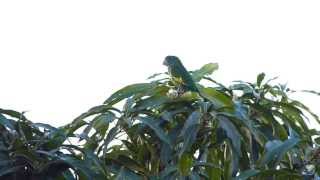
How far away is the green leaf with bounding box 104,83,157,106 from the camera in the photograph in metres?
0.97

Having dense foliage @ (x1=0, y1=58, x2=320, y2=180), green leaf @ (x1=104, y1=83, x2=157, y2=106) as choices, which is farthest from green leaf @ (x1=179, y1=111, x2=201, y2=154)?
green leaf @ (x1=104, y1=83, x2=157, y2=106)

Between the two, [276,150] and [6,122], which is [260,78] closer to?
[276,150]

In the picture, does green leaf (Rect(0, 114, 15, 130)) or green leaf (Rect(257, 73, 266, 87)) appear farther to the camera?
green leaf (Rect(257, 73, 266, 87))

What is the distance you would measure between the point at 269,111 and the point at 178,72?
0.55ft

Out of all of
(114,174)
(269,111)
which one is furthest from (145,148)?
(269,111)

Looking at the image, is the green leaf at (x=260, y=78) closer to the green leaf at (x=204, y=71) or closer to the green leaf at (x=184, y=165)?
the green leaf at (x=204, y=71)

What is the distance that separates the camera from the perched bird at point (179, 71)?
0.89m

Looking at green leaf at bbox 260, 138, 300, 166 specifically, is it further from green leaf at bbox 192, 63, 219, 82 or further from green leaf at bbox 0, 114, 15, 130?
green leaf at bbox 0, 114, 15, 130

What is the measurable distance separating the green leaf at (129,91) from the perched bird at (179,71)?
8cm

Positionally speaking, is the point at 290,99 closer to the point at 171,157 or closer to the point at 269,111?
the point at 269,111

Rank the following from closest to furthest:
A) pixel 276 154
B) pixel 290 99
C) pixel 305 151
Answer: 1. pixel 276 154
2. pixel 305 151
3. pixel 290 99

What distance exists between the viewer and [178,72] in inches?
35.1

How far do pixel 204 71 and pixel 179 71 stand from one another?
0.13 meters

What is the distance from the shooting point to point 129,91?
0.98m
